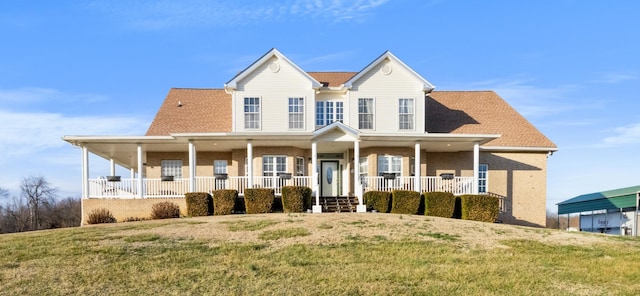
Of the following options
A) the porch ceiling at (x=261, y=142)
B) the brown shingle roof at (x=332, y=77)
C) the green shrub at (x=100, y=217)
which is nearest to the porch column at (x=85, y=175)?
the porch ceiling at (x=261, y=142)

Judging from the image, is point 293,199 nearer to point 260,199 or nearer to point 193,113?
point 260,199

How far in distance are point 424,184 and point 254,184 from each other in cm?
793

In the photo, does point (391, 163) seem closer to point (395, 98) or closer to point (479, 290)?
point (395, 98)

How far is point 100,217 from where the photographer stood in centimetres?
2330

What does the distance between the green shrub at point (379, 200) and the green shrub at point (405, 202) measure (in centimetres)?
26

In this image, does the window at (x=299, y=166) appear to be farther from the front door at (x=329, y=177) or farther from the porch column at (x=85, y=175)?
the porch column at (x=85, y=175)

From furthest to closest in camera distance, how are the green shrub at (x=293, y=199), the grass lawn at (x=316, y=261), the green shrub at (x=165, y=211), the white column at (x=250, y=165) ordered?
the white column at (x=250, y=165)
the green shrub at (x=165, y=211)
the green shrub at (x=293, y=199)
the grass lawn at (x=316, y=261)

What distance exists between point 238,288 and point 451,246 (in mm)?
6808

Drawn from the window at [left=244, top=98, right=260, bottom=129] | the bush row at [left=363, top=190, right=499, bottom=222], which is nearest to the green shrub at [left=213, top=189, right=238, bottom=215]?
the window at [left=244, top=98, right=260, bottom=129]

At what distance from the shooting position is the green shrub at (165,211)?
2338cm

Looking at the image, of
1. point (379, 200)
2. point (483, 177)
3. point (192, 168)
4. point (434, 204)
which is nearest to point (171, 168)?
point (192, 168)

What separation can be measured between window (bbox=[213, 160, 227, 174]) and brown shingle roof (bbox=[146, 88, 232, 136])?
1.86 meters

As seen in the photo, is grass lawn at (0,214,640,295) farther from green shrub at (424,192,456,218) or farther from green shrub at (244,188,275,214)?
green shrub at (424,192,456,218)

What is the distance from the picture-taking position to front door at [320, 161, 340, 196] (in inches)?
1075
